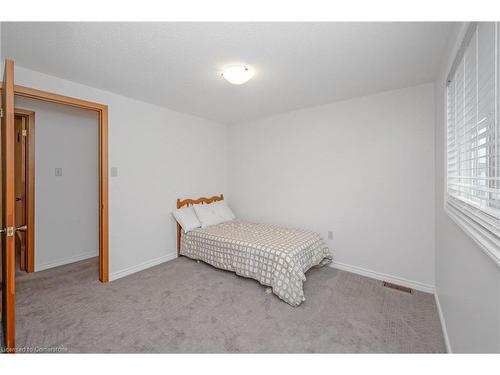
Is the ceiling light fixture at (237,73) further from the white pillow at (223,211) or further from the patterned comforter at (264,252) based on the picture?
the white pillow at (223,211)

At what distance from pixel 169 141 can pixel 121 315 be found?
7.61 feet

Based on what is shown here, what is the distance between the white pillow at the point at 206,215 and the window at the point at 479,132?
291cm

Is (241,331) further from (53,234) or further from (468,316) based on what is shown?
(53,234)

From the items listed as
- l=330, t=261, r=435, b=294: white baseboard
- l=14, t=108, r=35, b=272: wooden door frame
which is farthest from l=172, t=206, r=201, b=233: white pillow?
l=330, t=261, r=435, b=294: white baseboard

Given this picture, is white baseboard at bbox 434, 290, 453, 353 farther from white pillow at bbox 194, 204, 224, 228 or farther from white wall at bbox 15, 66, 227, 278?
white wall at bbox 15, 66, 227, 278

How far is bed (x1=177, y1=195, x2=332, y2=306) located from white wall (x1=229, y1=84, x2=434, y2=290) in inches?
16.9

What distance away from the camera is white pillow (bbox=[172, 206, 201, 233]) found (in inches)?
134

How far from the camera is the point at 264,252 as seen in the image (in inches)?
99.9

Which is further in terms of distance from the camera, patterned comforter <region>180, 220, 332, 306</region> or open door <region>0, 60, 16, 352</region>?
patterned comforter <region>180, 220, 332, 306</region>

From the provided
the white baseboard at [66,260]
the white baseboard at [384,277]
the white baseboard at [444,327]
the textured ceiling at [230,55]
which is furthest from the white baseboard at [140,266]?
the white baseboard at [444,327]

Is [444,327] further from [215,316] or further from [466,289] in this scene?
[215,316]

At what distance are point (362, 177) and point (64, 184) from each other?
4.21 metres

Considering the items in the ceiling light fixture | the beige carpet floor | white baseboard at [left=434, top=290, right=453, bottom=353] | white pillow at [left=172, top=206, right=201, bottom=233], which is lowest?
the beige carpet floor
